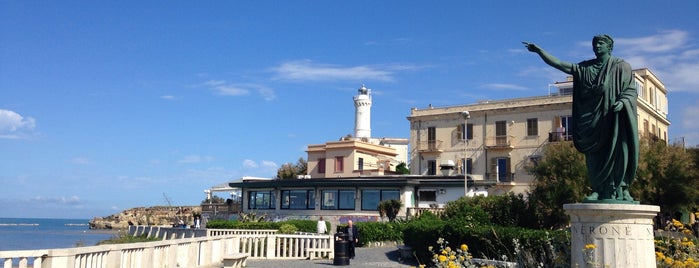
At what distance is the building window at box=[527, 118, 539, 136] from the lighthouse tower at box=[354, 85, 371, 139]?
29.0 meters

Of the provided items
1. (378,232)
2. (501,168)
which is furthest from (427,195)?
(501,168)

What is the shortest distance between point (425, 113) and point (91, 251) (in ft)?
148

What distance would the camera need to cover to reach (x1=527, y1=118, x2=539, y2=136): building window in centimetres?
4821

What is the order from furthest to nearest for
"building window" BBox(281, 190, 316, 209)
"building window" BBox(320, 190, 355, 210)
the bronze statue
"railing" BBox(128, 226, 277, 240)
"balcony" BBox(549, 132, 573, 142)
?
1. "balcony" BBox(549, 132, 573, 142)
2. "building window" BBox(281, 190, 316, 209)
3. "building window" BBox(320, 190, 355, 210)
4. "railing" BBox(128, 226, 277, 240)
5. the bronze statue

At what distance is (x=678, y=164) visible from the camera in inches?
1149

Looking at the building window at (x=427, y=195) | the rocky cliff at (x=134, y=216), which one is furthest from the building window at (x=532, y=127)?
the rocky cliff at (x=134, y=216)

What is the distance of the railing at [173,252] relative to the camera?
905cm

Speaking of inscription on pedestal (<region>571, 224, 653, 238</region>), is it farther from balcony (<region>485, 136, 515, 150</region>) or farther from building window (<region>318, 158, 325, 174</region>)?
building window (<region>318, 158, 325, 174</region>)

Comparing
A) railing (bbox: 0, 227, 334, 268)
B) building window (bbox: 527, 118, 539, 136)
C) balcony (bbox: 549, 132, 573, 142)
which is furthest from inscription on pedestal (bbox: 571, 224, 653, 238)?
building window (bbox: 527, 118, 539, 136)

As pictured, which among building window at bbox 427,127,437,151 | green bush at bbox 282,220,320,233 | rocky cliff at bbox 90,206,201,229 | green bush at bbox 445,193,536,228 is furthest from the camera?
rocky cliff at bbox 90,206,201,229

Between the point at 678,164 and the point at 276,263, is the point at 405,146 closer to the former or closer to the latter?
the point at 678,164

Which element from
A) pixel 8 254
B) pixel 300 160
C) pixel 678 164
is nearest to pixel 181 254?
pixel 8 254

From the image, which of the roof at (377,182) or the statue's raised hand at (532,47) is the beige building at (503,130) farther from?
the statue's raised hand at (532,47)

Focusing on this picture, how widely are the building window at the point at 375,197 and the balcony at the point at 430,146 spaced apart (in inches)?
565
